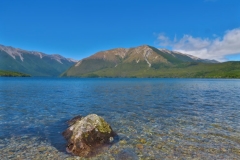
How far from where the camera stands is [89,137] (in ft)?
57.3

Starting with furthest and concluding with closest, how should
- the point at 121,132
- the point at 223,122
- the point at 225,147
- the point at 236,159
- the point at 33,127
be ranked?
1. the point at 223,122
2. the point at 33,127
3. the point at 121,132
4. the point at 225,147
5. the point at 236,159

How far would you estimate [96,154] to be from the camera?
15.5 m

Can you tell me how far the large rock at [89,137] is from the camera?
16.2 meters

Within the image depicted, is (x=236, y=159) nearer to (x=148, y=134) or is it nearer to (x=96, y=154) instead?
(x=148, y=134)

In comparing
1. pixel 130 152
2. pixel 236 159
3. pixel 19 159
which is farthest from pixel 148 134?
pixel 19 159

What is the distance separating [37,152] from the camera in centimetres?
1563

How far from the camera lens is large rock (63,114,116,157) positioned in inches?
638

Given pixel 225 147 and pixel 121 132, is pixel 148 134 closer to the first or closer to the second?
pixel 121 132

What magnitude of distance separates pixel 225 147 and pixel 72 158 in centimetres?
1293

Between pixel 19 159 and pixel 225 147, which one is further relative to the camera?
pixel 225 147

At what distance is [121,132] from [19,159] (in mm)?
10245

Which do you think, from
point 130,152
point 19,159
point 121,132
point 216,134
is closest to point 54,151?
point 19,159

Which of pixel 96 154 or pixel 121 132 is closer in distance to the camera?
pixel 96 154

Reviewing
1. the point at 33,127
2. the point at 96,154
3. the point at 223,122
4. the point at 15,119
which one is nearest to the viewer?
the point at 96,154
